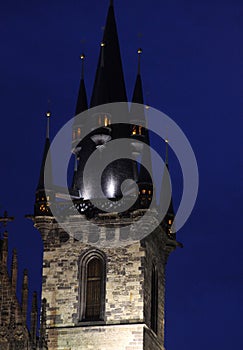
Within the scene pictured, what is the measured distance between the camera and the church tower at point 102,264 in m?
57.2

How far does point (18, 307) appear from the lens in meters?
53.9

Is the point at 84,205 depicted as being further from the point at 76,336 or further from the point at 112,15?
the point at 112,15

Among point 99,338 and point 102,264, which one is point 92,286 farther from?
point 99,338

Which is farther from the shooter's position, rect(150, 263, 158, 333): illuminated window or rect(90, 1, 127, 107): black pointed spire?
rect(90, 1, 127, 107): black pointed spire

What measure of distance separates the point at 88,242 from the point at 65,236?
1.04m

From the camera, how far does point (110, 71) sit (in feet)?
204

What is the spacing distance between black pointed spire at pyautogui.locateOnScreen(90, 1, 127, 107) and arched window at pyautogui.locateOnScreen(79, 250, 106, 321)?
6.75m

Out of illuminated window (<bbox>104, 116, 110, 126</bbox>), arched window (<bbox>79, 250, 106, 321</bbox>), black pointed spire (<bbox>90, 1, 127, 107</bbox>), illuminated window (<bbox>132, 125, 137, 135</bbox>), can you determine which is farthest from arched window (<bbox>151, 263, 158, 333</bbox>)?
black pointed spire (<bbox>90, 1, 127, 107</bbox>)

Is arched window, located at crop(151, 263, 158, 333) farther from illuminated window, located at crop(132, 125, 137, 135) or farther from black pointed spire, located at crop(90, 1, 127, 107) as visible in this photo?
black pointed spire, located at crop(90, 1, 127, 107)

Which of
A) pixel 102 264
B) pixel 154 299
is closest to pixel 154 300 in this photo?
pixel 154 299

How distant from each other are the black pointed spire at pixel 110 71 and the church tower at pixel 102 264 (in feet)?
0.37

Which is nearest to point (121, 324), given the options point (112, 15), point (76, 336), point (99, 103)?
point (76, 336)

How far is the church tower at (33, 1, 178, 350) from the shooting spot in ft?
188

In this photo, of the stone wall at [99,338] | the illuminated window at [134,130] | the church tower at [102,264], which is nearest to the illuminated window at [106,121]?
the church tower at [102,264]
